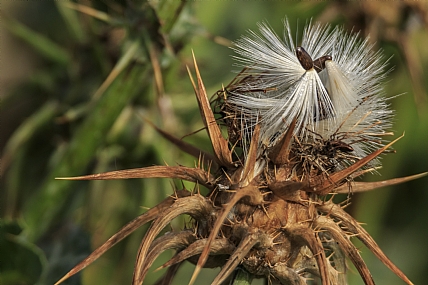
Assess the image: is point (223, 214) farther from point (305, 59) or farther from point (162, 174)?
point (305, 59)

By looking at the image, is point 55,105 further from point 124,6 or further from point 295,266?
point 295,266

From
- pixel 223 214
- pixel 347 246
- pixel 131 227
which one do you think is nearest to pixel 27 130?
pixel 131 227

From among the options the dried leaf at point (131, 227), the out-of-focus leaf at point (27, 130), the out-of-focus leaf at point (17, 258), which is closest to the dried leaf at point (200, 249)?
the dried leaf at point (131, 227)

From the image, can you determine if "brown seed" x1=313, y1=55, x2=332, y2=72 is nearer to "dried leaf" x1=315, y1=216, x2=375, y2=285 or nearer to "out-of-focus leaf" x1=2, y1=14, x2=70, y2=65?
"dried leaf" x1=315, y1=216, x2=375, y2=285

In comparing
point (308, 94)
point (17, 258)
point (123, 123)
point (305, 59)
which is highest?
point (305, 59)

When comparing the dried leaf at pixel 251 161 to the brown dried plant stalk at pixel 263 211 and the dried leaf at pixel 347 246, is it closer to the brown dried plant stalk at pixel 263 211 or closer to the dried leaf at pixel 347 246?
the brown dried plant stalk at pixel 263 211

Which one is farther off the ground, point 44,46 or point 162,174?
point 44,46

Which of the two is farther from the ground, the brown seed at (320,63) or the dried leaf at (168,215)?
the brown seed at (320,63)
